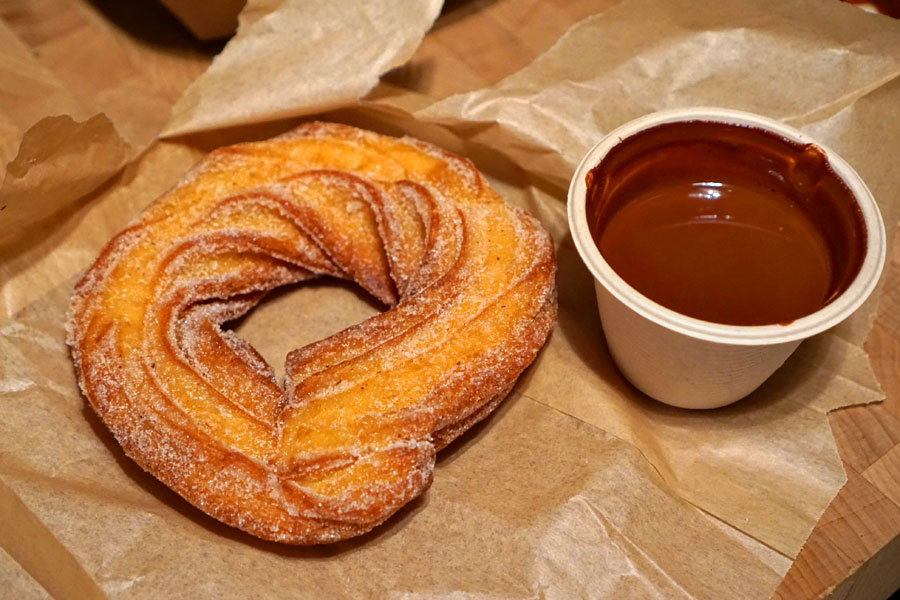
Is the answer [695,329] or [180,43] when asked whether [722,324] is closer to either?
[695,329]

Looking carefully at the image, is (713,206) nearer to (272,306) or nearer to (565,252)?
(565,252)

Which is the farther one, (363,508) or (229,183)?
(229,183)

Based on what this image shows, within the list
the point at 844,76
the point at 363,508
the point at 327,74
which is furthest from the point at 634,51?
the point at 363,508

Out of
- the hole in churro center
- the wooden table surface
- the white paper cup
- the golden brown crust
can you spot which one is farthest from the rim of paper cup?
the hole in churro center

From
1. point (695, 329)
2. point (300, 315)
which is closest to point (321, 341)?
point (300, 315)

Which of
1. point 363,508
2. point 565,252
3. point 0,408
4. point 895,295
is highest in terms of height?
point 0,408

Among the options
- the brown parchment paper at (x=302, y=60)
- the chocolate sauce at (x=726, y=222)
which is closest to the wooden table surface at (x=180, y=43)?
the brown parchment paper at (x=302, y=60)

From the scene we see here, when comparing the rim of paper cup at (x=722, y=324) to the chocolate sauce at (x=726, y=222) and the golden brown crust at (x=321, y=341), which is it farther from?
the golden brown crust at (x=321, y=341)
